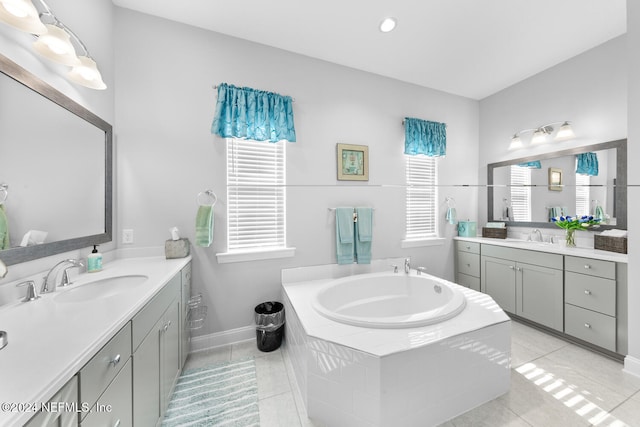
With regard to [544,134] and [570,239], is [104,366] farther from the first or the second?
[544,134]

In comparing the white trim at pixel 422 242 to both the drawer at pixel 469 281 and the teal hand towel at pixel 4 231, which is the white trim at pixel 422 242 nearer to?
the drawer at pixel 469 281

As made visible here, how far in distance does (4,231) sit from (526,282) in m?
3.84

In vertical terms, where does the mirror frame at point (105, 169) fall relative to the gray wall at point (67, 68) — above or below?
below

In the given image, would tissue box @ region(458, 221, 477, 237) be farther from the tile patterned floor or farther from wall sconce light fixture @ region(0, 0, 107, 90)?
wall sconce light fixture @ region(0, 0, 107, 90)

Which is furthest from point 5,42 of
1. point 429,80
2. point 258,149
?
point 429,80

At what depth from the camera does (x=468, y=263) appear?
2.91 meters

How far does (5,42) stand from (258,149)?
1.42m

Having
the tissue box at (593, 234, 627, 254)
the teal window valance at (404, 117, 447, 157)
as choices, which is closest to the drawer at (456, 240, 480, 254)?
the tissue box at (593, 234, 627, 254)

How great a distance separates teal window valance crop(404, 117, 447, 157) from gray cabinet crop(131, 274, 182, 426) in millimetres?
2668

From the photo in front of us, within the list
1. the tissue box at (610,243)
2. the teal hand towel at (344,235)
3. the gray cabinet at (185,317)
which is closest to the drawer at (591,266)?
the tissue box at (610,243)

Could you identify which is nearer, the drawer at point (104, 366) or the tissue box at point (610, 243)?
the drawer at point (104, 366)

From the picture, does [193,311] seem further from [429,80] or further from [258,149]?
[429,80]

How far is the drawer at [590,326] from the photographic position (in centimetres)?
184

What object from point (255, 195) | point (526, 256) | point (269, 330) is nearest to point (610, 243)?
point (526, 256)
